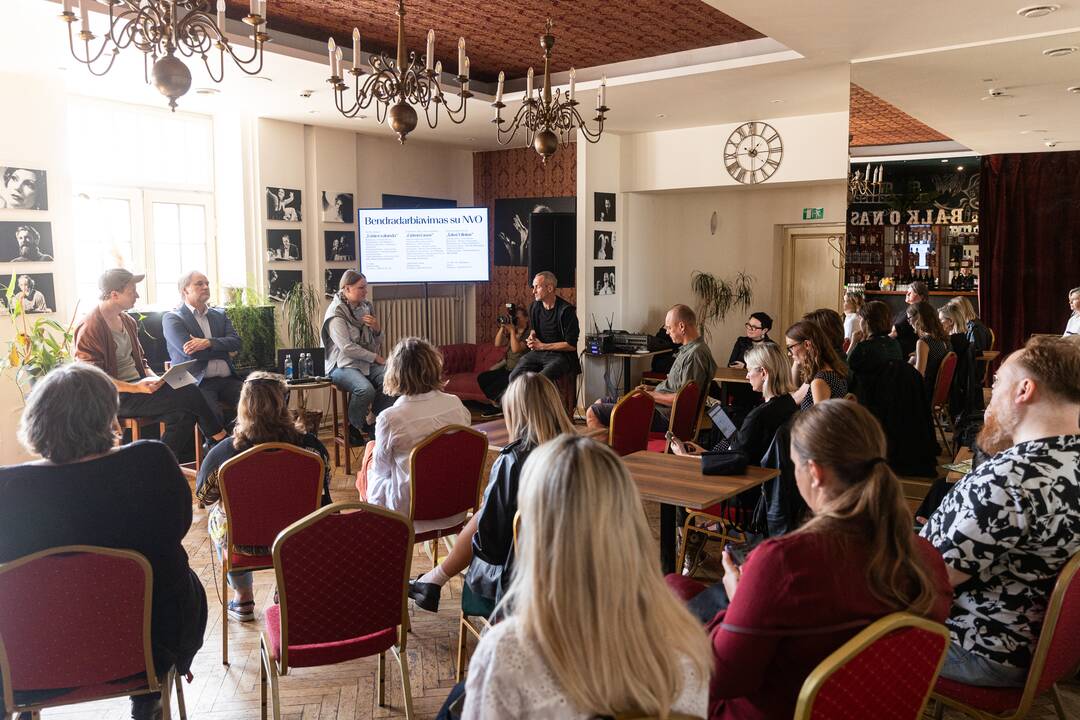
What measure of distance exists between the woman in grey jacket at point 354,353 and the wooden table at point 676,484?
358cm

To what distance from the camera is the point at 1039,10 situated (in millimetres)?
4539

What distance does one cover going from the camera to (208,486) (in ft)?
11.8

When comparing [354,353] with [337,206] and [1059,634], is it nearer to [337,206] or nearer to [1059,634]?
[337,206]

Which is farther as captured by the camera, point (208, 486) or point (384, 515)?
point (208, 486)

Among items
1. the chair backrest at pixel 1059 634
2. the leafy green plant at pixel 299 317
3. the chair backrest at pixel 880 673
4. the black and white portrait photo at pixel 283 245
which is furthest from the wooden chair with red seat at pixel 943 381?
the black and white portrait photo at pixel 283 245

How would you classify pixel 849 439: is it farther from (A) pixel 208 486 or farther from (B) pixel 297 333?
(B) pixel 297 333

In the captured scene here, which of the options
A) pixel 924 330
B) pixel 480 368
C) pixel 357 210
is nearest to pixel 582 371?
pixel 480 368

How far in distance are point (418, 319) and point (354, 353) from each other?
9.52 ft

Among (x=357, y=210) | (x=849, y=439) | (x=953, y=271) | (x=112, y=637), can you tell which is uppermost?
(x=357, y=210)

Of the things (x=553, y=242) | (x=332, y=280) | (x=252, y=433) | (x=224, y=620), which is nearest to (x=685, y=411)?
(x=252, y=433)

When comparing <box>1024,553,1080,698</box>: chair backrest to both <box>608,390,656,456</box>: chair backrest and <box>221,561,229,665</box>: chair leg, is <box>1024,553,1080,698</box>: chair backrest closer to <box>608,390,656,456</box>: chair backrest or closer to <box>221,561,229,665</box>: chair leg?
<box>608,390,656,456</box>: chair backrest

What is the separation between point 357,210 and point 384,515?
6699 mm

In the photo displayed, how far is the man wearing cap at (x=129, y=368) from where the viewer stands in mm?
5648

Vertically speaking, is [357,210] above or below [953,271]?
above
